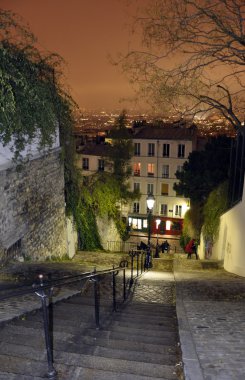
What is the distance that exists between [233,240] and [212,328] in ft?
23.3

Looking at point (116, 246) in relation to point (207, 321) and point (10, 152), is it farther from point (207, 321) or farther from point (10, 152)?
point (207, 321)

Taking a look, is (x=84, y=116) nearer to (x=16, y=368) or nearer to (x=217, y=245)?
(x=217, y=245)

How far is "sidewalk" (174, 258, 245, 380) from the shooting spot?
12.8ft

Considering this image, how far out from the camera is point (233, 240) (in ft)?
39.4

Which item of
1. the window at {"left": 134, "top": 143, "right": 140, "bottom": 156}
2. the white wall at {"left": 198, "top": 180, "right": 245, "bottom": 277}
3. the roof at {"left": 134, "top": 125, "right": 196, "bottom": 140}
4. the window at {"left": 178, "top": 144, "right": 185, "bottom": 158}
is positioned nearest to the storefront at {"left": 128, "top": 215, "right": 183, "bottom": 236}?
the window at {"left": 178, "top": 144, "right": 185, "bottom": 158}

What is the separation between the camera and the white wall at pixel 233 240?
10.7 meters

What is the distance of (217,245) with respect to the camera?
15.6 m

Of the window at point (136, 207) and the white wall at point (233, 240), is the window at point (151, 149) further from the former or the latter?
the white wall at point (233, 240)

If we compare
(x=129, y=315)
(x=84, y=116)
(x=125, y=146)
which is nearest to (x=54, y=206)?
(x=84, y=116)

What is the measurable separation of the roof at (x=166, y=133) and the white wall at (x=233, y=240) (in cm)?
1716

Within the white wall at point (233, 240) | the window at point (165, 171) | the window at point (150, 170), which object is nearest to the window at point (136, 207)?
the window at point (150, 170)

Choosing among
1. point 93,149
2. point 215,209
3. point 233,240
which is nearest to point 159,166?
point 93,149

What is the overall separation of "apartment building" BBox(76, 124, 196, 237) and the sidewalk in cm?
2313

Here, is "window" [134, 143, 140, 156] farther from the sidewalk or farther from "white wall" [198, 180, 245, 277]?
the sidewalk
